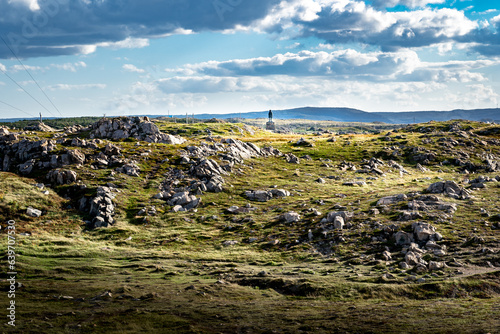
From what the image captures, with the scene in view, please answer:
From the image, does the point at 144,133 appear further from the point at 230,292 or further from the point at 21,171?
the point at 230,292

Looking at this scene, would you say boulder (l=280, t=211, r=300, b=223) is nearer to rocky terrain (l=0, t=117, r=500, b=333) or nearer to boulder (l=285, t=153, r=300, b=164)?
rocky terrain (l=0, t=117, r=500, b=333)

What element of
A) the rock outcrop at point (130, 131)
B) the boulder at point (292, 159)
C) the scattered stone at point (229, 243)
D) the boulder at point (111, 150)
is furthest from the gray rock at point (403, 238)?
the rock outcrop at point (130, 131)

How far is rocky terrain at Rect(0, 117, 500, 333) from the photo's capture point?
4059cm

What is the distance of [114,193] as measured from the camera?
89.8 meters

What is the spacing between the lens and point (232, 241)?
234 ft

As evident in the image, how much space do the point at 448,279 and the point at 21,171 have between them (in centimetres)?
9739

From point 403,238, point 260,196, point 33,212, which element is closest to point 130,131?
point 260,196

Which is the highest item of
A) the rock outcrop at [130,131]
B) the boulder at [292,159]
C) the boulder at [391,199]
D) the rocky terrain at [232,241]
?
the rock outcrop at [130,131]

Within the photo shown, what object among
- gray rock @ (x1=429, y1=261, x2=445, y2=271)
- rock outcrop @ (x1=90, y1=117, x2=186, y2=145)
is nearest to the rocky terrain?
gray rock @ (x1=429, y1=261, x2=445, y2=271)

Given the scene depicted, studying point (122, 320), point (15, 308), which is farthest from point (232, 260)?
point (15, 308)

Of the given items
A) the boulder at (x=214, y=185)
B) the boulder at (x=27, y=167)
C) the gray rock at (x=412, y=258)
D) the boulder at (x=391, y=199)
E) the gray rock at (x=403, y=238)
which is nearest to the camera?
the gray rock at (x=412, y=258)

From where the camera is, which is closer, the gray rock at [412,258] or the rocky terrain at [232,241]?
the rocky terrain at [232,241]

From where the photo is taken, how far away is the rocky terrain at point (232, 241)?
133 feet

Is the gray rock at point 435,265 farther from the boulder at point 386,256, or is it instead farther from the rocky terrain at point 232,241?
the boulder at point 386,256
